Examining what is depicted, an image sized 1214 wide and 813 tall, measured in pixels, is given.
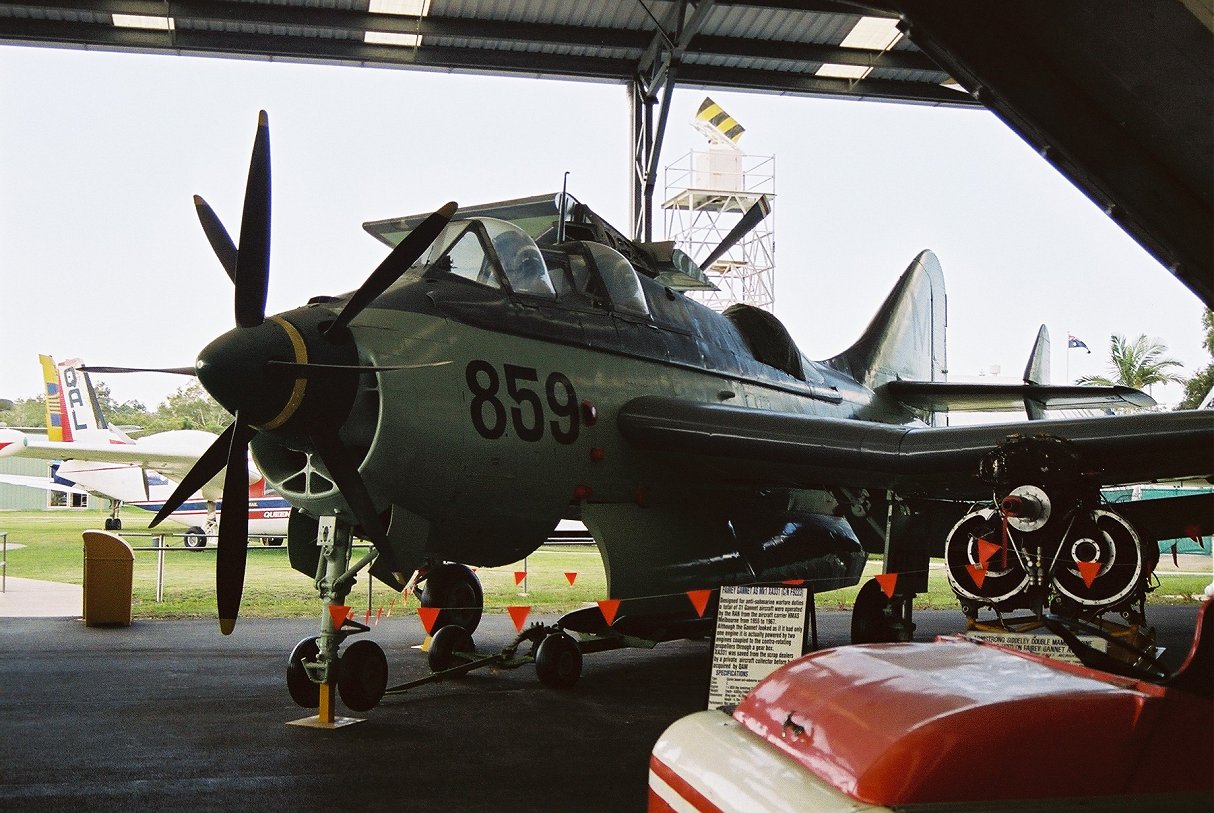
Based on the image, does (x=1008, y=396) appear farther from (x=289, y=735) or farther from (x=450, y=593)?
(x=289, y=735)

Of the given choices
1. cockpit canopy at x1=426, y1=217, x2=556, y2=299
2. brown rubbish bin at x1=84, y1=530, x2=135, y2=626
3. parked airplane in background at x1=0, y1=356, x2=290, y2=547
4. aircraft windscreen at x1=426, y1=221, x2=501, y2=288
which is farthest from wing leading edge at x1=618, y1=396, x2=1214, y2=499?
parked airplane in background at x1=0, y1=356, x2=290, y2=547

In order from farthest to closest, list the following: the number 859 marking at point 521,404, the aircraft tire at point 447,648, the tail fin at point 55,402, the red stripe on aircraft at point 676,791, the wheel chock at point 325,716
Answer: the tail fin at point 55,402 → the aircraft tire at point 447,648 → the number 859 marking at point 521,404 → the wheel chock at point 325,716 → the red stripe on aircraft at point 676,791

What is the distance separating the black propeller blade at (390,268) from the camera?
596 centimetres

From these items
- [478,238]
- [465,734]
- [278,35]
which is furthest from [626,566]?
[278,35]

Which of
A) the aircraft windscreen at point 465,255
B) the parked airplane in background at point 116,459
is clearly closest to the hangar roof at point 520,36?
the parked airplane in background at point 116,459

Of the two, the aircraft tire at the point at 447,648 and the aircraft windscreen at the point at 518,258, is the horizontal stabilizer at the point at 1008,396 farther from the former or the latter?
the aircraft tire at the point at 447,648

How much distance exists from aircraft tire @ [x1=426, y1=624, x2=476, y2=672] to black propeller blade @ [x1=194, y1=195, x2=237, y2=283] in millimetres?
3533

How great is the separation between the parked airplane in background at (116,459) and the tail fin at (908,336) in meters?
12.4

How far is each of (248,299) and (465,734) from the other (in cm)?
301

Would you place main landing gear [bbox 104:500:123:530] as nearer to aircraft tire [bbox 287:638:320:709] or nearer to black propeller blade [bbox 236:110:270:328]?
aircraft tire [bbox 287:638:320:709]

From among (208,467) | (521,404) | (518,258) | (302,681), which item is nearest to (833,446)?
(521,404)

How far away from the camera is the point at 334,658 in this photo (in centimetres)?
640

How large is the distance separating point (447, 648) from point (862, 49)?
12193 mm

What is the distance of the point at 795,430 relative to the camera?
309 inches
